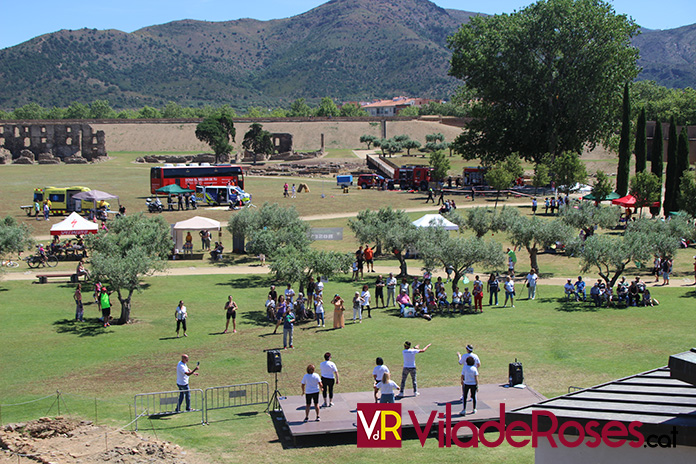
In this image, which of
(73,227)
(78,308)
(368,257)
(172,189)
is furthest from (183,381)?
(172,189)

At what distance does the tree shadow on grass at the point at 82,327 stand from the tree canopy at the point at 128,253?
0.87 metres

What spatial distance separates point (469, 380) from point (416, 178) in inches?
2082

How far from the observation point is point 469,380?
14078mm

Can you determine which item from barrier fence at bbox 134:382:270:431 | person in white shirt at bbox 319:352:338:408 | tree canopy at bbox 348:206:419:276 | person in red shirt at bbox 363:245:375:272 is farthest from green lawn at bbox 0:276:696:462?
person in red shirt at bbox 363:245:375:272

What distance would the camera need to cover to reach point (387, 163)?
3332 inches

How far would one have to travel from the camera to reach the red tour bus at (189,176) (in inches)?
2211

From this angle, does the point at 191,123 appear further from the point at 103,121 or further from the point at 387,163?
the point at 387,163

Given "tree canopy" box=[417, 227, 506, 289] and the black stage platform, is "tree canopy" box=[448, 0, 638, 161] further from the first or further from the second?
the black stage platform

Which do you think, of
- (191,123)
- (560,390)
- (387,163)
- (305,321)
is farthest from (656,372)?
(191,123)

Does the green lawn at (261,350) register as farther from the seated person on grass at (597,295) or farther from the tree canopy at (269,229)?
the tree canopy at (269,229)

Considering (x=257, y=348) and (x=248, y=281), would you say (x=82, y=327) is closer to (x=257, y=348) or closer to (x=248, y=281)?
Answer: (x=257, y=348)

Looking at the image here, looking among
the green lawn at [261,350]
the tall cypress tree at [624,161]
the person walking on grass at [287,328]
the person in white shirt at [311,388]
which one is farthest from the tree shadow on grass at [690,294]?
the tall cypress tree at [624,161]

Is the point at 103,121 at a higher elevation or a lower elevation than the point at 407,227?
higher

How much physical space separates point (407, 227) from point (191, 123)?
106 m
